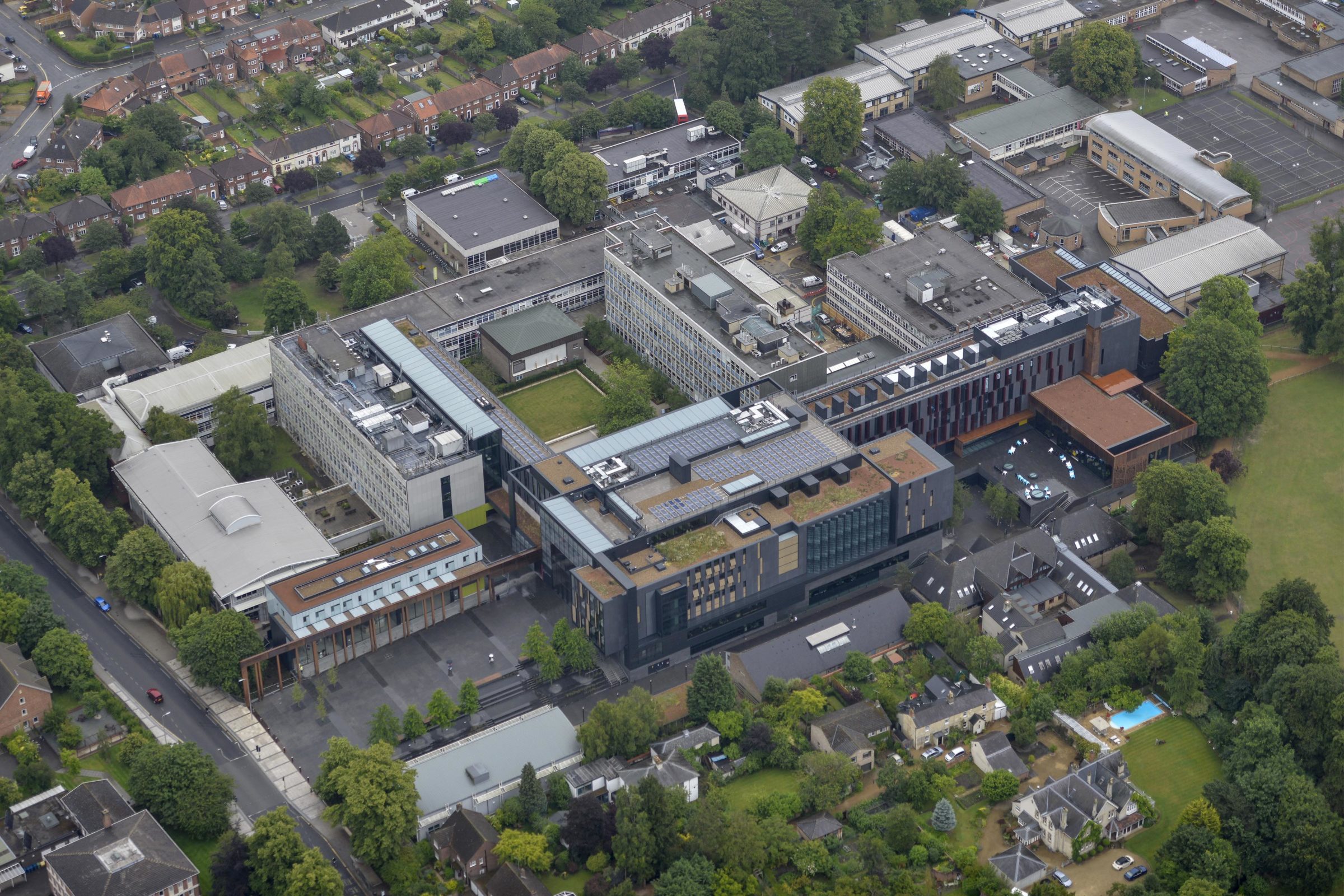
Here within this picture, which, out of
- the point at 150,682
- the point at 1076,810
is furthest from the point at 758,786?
the point at 150,682

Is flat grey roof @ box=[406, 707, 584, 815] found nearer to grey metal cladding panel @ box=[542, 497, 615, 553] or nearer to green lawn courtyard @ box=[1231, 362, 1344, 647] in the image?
grey metal cladding panel @ box=[542, 497, 615, 553]

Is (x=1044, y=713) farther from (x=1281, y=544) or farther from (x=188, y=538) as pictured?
(x=188, y=538)

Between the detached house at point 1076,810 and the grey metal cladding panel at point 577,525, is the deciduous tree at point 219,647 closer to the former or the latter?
the grey metal cladding panel at point 577,525

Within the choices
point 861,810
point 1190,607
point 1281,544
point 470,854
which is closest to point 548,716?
point 470,854

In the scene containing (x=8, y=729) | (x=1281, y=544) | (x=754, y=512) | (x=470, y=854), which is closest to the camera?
(x=470, y=854)

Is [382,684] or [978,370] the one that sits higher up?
[978,370]

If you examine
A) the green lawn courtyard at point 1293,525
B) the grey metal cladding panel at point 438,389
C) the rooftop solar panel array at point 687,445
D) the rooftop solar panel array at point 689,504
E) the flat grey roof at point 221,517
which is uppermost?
the grey metal cladding panel at point 438,389

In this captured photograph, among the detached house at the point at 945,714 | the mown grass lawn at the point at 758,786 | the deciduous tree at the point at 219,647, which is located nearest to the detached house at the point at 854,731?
the detached house at the point at 945,714
